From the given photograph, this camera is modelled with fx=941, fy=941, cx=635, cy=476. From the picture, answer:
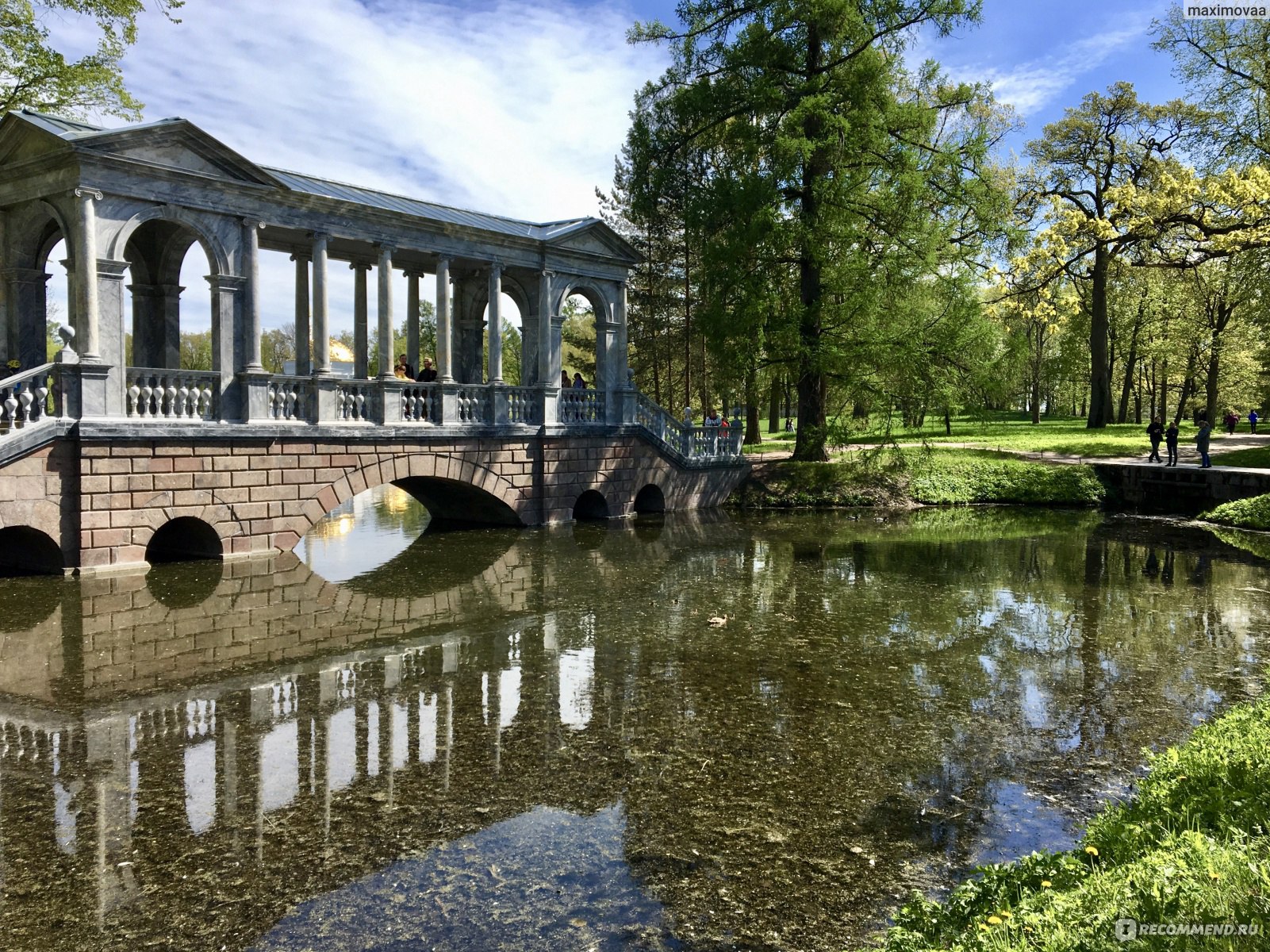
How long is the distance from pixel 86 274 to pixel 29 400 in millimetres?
2178

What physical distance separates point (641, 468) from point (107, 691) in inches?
655

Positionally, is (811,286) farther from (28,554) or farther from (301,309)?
(28,554)

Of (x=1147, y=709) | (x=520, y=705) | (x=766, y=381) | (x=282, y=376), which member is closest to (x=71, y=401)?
(x=282, y=376)

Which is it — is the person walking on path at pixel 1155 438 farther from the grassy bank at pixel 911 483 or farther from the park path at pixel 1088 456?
the grassy bank at pixel 911 483

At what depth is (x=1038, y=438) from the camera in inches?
1388

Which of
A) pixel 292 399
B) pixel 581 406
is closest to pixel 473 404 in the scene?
pixel 581 406

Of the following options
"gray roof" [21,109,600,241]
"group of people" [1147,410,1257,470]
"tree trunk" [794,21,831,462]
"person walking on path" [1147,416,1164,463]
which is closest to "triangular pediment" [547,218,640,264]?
"gray roof" [21,109,600,241]

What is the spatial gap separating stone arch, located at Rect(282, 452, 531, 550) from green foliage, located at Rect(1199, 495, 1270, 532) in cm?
1667

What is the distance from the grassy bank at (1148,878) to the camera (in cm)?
317

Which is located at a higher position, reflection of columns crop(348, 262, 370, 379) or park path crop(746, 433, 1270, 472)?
reflection of columns crop(348, 262, 370, 379)

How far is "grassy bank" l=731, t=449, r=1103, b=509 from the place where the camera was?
26.7 meters

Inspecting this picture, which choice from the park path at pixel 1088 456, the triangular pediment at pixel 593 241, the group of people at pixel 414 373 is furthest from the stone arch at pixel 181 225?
the park path at pixel 1088 456

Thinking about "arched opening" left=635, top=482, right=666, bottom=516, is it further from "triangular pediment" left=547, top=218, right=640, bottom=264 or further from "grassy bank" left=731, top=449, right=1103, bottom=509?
"triangular pediment" left=547, top=218, right=640, bottom=264

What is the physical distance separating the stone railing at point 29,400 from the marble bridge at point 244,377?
50mm
